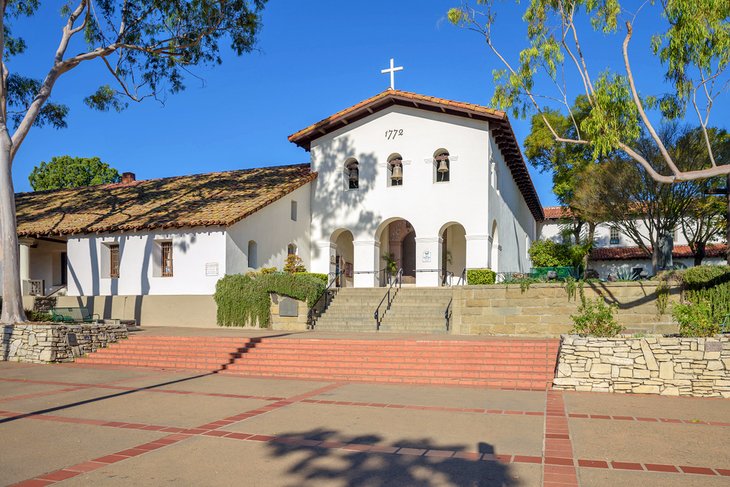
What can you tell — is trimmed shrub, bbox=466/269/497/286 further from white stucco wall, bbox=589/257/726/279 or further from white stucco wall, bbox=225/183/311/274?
white stucco wall, bbox=589/257/726/279

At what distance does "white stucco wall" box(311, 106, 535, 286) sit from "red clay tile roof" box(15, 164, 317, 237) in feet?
5.57

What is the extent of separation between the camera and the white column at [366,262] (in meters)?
25.1

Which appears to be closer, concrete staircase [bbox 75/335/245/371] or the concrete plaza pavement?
the concrete plaza pavement

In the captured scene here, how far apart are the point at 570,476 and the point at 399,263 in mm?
21576

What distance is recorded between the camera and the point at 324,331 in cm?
1969

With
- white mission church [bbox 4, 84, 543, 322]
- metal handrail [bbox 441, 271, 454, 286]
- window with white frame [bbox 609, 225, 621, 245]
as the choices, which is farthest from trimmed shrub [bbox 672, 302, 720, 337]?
window with white frame [bbox 609, 225, 621, 245]

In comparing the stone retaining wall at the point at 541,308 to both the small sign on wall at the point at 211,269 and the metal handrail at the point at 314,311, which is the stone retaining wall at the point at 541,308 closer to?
the metal handrail at the point at 314,311

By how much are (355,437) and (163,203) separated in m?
21.1

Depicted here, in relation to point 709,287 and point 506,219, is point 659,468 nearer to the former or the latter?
point 709,287

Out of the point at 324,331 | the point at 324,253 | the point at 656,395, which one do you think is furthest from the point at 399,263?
the point at 656,395

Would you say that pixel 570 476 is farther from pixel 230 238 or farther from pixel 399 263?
pixel 399 263

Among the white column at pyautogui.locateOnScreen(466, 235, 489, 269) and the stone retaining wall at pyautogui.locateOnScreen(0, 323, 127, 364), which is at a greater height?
the white column at pyautogui.locateOnScreen(466, 235, 489, 269)

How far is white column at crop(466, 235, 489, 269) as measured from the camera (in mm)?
22969

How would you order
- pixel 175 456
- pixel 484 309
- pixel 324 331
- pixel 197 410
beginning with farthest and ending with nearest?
pixel 324 331, pixel 484 309, pixel 197 410, pixel 175 456
